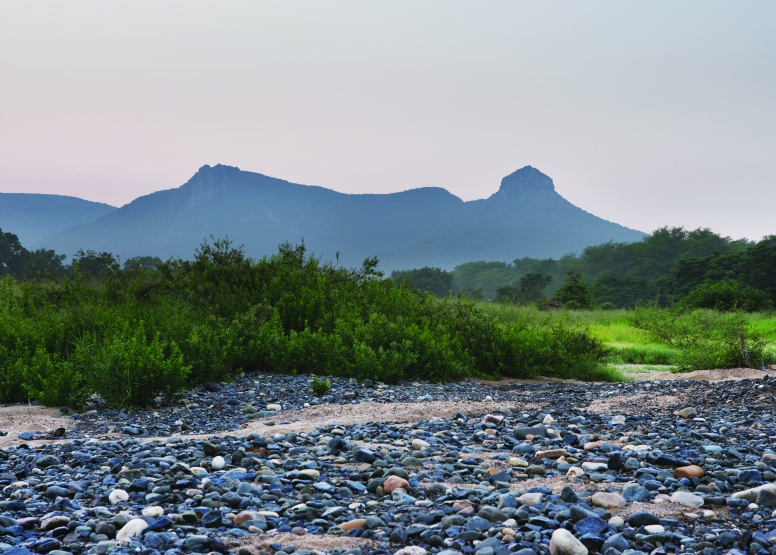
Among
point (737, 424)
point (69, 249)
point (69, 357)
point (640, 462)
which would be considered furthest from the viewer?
point (69, 249)

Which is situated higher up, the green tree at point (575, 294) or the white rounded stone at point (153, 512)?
the green tree at point (575, 294)

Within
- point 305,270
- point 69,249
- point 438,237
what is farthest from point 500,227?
point 305,270

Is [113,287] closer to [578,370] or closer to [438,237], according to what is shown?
[578,370]

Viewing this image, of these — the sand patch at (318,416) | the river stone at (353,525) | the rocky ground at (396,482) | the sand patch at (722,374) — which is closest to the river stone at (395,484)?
the rocky ground at (396,482)

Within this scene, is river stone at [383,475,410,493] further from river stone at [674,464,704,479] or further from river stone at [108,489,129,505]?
river stone at [674,464,704,479]

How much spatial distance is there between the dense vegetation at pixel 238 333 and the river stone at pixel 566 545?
504 cm

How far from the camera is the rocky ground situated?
8.42 feet

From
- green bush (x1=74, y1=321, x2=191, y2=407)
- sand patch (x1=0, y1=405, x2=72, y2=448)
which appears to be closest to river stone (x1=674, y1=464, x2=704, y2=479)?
sand patch (x1=0, y1=405, x2=72, y2=448)

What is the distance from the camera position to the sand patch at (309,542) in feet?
8.27

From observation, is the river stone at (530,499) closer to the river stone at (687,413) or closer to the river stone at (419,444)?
the river stone at (419,444)

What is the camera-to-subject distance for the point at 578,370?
34.5 feet

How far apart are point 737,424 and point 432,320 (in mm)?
6174

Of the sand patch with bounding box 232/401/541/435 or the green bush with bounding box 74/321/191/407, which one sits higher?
the green bush with bounding box 74/321/191/407

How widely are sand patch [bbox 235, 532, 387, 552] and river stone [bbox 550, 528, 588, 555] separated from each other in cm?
71
